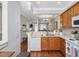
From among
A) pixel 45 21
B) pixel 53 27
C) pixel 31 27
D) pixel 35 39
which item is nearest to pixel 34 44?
pixel 35 39

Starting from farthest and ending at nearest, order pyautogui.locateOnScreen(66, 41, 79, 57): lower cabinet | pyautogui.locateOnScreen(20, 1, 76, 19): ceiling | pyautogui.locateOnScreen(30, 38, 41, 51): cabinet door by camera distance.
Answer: pyautogui.locateOnScreen(30, 38, 41, 51): cabinet door, pyautogui.locateOnScreen(20, 1, 76, 19): ceiling, pyautogui.locateOnScreen(66, 41, 79, 57): lower cabinet

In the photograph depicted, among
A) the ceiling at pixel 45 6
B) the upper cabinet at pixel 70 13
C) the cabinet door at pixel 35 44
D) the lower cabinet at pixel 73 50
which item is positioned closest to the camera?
the lower cabinet at pixel 73 50

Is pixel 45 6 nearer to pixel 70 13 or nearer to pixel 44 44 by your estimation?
pixel 44 44

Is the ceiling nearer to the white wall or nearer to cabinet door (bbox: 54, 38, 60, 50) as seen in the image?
the white wall

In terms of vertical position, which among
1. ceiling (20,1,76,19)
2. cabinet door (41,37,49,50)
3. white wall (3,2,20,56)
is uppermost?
ceiling (20,1,76,19)

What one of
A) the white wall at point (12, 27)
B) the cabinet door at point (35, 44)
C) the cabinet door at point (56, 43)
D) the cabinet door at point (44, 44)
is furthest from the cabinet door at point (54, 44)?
the white wall at point (12, 27)

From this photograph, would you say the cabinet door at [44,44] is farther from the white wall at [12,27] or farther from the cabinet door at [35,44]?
the white wall at [12,27]

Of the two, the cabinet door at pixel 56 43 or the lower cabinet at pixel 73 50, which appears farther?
the cabinet door at pixel 56 43

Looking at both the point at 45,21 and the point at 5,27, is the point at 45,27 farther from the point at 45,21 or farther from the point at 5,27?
the point at 5,27

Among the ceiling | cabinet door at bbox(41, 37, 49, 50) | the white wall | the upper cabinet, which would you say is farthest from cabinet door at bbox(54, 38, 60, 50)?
the white wall

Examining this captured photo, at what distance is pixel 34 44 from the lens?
6625 mm

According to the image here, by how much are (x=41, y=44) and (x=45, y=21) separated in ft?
18.6

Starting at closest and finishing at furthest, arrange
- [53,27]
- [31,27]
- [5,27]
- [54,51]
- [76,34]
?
[5,27]
[76,34]
[54,51]
[53,27]
[31,27]

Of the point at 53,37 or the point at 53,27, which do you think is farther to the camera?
the point at 53,27
